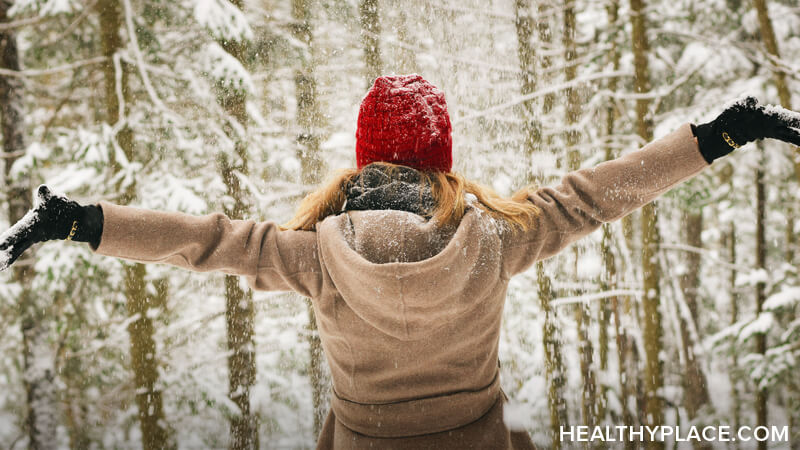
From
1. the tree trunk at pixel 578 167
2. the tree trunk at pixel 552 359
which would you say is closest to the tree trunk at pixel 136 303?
the tree trunk at pixel 552 359

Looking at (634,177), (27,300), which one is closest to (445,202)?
(634,177)

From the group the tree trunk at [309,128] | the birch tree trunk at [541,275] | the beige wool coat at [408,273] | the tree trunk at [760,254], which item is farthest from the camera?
the tree trunk at [760,254]

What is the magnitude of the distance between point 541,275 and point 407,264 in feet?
14.7

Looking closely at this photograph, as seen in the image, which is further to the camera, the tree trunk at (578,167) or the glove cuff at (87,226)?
the tree trunk at (578,167)

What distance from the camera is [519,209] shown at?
1562 millimetres

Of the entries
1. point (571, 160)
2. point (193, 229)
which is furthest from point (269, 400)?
point (193, 229)

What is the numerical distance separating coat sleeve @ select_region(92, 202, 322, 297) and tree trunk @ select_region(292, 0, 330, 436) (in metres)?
4.56

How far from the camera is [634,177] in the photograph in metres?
1.61

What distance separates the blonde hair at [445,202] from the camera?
1.50 m

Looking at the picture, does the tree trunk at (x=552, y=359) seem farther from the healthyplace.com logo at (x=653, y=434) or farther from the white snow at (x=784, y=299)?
the white snow at (x=784, y=299)

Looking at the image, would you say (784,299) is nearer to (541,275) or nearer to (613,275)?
(613,275)

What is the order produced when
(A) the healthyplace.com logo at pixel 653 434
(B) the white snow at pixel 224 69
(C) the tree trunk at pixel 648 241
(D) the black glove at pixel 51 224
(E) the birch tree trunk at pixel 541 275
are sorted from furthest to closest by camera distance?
(A) the healthyplace.com logo at pixel 653 434 < (E) the birch tree trunk at pixel 541 275 < (C) the tree trunk at pixel 648 241 < (B) the white snow at pixel 224 69 < (D) the black glove at pixel 51 224

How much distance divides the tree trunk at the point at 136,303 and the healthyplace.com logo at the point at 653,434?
4935mm

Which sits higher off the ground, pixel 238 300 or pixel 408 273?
pixel 408 273
